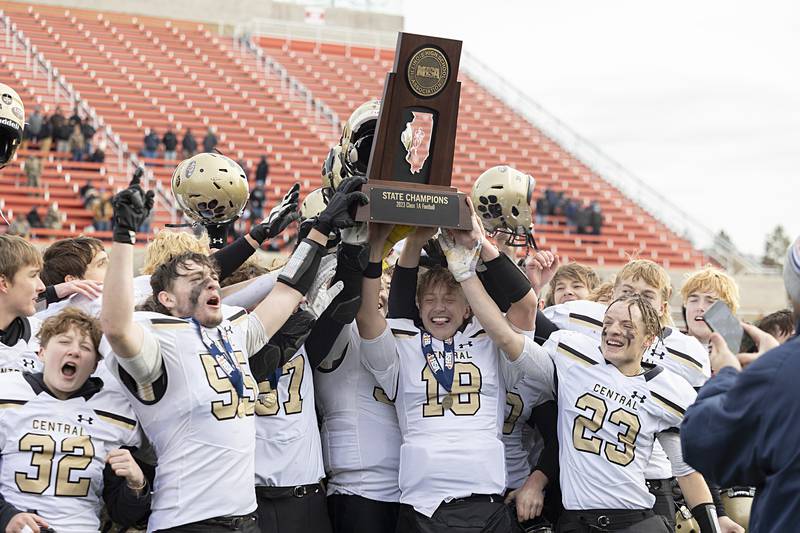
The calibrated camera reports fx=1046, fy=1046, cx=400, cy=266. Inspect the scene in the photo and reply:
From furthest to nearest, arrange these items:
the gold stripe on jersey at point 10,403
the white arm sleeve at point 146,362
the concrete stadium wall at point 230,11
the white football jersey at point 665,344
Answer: the concrete stadium wall at point 230,11
the white football jersey at point 665,344
the gold stripe on jersey at point 10,403
the white arm sleeve at point 146,362

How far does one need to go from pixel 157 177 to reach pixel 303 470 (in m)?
14.7

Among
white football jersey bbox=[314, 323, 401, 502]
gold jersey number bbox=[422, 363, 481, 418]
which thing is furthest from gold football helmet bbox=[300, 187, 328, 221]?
gold jersey number bbox=[422, 363, 481, 418]

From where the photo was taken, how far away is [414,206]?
13.2 feet

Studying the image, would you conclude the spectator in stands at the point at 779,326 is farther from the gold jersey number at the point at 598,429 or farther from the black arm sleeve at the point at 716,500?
the gold jersey number at the point at 598,429

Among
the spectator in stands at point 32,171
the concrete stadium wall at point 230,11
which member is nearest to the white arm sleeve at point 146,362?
the spectator in stands at point 32,171

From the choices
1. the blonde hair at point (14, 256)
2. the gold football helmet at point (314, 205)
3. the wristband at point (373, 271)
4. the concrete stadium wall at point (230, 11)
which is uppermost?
the concrete stadium wall at point (230, 11)

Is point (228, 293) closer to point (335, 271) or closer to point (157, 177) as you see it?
point (335, 271)

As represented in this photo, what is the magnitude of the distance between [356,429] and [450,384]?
0.45 meters

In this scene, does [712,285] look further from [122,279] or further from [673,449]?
[122,279]

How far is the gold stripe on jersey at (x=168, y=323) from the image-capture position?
3605 mm

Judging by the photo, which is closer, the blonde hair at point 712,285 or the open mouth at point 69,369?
the open mouth at point 69,369

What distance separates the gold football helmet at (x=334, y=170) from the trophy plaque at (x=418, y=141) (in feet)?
1.27

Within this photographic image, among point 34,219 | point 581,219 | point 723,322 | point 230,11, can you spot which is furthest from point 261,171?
point 723,322

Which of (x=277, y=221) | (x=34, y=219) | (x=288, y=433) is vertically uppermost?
(x=34, y=219)
